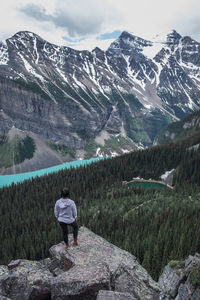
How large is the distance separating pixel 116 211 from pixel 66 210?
82658 mm

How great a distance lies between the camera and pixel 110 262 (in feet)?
75.3

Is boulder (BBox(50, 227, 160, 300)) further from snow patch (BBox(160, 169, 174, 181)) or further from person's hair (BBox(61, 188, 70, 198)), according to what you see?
snow patch (BBox(160, 169, 174, 181))

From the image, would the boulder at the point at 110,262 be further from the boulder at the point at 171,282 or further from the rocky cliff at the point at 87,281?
the boulder at the point at 171,282

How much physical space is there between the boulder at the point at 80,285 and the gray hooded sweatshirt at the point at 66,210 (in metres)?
4.90

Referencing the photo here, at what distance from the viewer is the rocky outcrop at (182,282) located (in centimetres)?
1602

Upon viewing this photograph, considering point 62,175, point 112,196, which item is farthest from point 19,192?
point 112,196

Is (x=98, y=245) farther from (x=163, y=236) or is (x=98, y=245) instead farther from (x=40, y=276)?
(x=163, y=236)

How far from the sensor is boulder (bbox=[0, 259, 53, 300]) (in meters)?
16.9

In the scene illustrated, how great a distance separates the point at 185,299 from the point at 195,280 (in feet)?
5.38

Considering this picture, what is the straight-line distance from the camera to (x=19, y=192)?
524ft

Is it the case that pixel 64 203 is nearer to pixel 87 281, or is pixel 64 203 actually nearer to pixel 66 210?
pixel 66 210

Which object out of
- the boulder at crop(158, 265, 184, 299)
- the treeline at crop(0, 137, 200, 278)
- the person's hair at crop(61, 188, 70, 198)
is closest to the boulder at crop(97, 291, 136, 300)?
the boulder at crop(158, 265, 184, 299)

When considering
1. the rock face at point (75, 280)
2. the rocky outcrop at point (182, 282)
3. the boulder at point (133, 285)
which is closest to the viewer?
the rock face at point (75, 280)

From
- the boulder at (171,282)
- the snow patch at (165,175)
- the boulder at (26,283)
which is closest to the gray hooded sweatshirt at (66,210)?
the boulder at (26,283)
